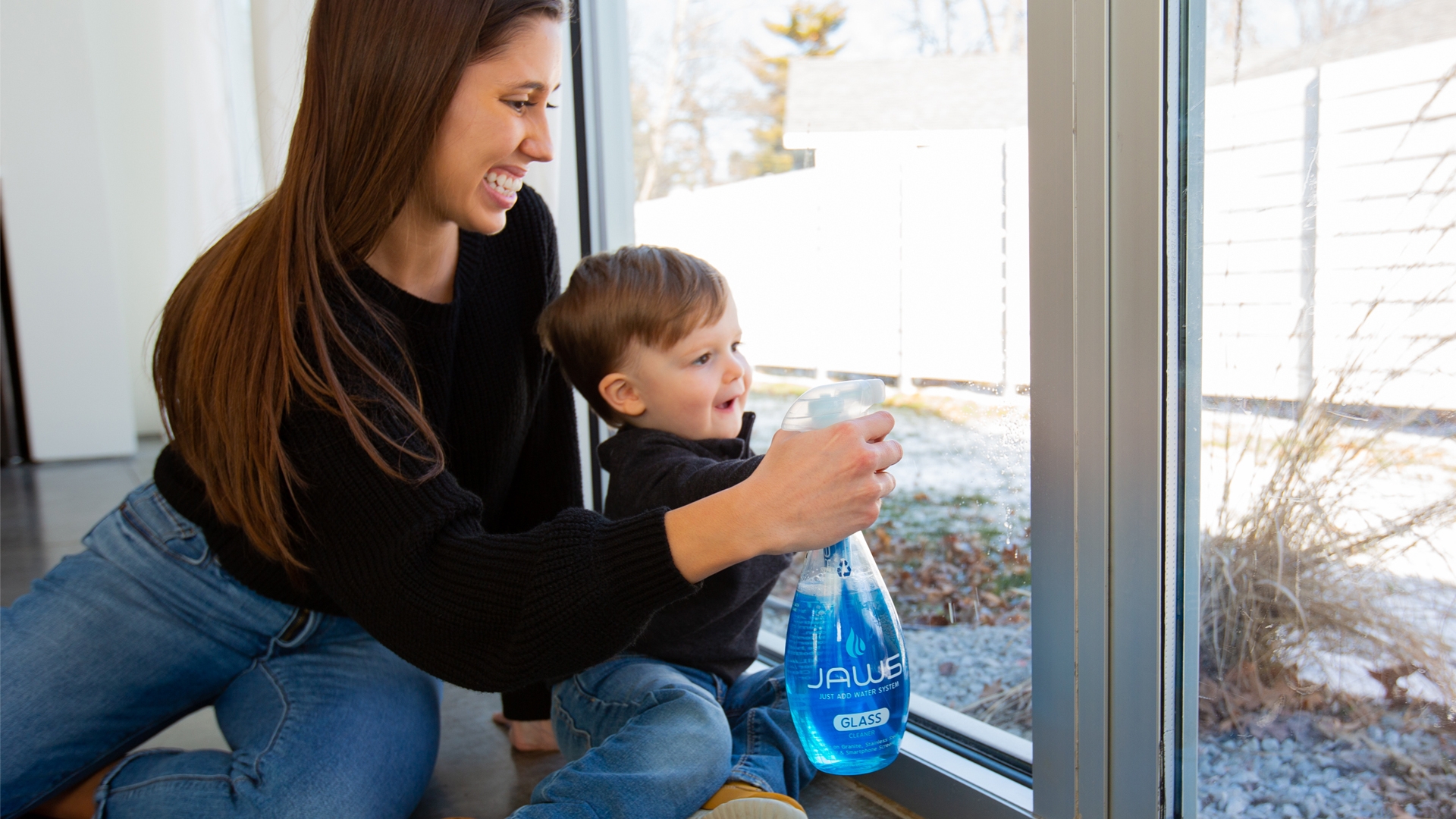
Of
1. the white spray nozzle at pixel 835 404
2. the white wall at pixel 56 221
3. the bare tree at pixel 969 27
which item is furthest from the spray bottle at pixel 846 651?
the white wall at pixel 56 221

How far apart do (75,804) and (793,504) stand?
0.94 m

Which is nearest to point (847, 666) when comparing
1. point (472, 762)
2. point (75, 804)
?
point (472, 762)

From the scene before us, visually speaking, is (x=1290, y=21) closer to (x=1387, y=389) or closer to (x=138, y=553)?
(x=1387, y=389)

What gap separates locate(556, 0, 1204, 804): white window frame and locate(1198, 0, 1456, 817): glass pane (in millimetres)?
23

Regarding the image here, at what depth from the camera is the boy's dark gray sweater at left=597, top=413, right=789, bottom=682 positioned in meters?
1.06

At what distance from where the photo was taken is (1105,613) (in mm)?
930

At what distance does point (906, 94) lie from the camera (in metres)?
1.32

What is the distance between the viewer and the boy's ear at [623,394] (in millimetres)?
1195

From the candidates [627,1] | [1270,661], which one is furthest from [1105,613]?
[627,1]

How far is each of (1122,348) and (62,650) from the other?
1.16 m

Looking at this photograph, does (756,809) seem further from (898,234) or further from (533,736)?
(898,234)

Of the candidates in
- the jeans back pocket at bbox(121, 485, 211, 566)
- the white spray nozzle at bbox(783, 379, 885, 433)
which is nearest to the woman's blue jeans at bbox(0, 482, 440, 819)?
the jeans back pocket at bbox(121, 485, 211, 566)

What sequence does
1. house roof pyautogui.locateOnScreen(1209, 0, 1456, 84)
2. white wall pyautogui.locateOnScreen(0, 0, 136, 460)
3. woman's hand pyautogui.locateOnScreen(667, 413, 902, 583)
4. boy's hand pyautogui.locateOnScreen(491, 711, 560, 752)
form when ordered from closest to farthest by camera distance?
house roof pyautogui.locateOnScreen(1209, 0, 1456, 84), woman's hand pyautogui.locateOnScreen(667, 413, 902, 583), boy's hand pyautogui.locateOnScreen(491, 711, 560, 752), white wall pyautogui.locateOnScreen(0, 0, 136, 460)

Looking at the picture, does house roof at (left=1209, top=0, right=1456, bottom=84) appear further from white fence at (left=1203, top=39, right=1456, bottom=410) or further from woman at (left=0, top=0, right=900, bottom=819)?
woman at (left=0, top=0, right=900, bottom=819)
